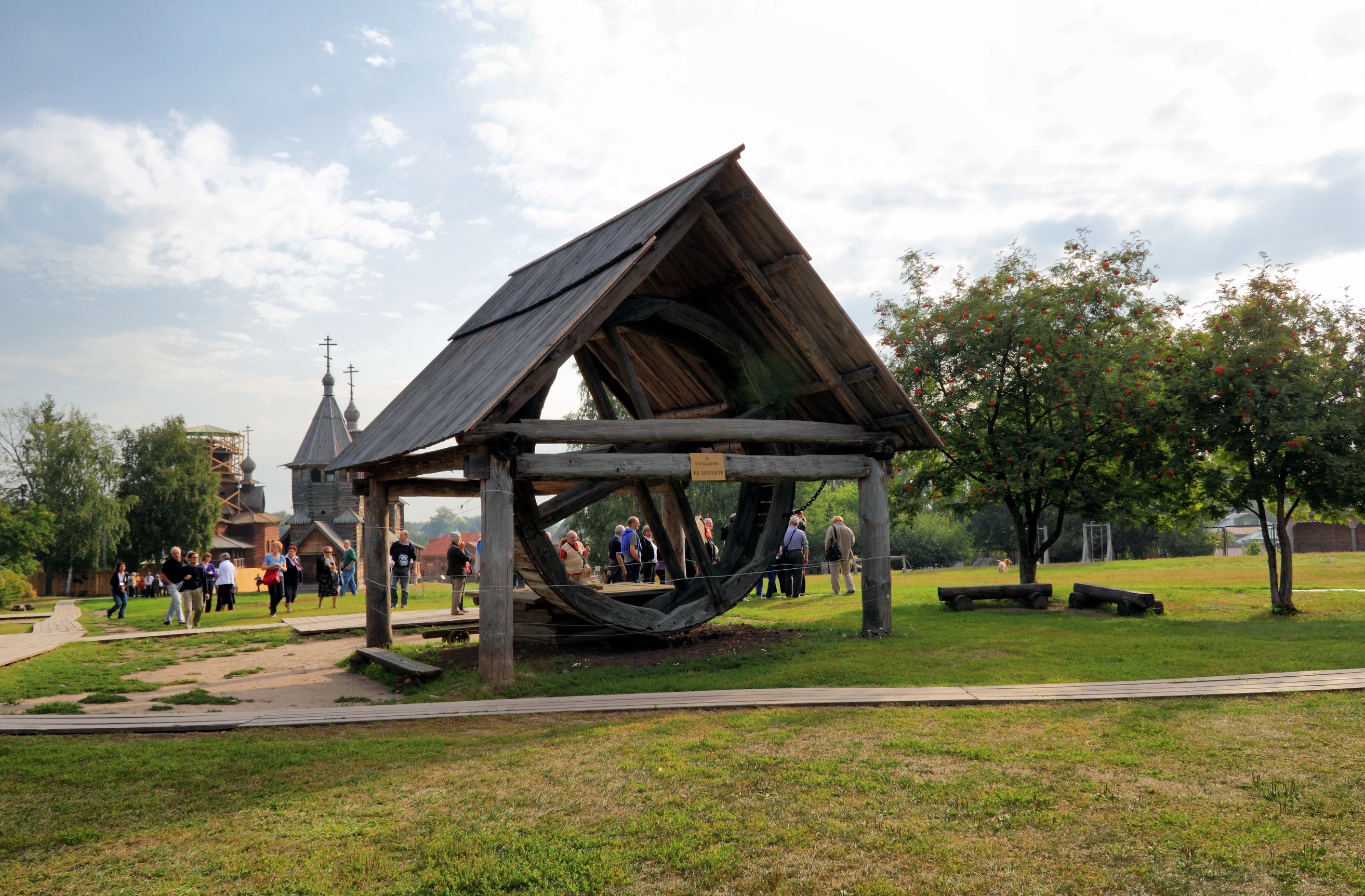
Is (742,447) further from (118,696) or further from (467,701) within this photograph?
(118,696)

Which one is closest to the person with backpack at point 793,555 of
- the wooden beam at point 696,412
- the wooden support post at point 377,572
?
the wooden beam at point 696,412

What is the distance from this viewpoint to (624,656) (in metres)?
11.2

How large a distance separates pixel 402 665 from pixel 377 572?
3.01 metres

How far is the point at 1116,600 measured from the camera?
544 inches

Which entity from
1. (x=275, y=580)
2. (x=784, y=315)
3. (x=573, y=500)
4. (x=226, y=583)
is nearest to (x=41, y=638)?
(x=275, y=580)

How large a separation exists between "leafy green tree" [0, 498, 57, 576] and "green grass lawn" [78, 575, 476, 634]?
12762 millimetres

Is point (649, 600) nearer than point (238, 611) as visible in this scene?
Yes

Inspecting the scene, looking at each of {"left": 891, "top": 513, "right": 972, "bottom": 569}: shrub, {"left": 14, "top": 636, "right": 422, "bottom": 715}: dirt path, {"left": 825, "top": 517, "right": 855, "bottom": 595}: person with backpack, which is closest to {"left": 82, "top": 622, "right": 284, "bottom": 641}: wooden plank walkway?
{"left": 14, "top": 636, "right": 422, "bottom": 715}: dirt path

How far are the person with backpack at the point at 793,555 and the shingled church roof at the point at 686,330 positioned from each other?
4.60 m

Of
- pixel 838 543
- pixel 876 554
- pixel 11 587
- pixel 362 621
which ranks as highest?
pixel 876 554

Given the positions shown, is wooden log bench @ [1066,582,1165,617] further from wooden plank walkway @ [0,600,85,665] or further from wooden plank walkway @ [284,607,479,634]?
wooden plank walkway @ [0,600,85,665]

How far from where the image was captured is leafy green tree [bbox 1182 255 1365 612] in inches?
507

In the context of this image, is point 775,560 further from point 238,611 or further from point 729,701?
point 238,611

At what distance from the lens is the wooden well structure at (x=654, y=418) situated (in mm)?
9398
